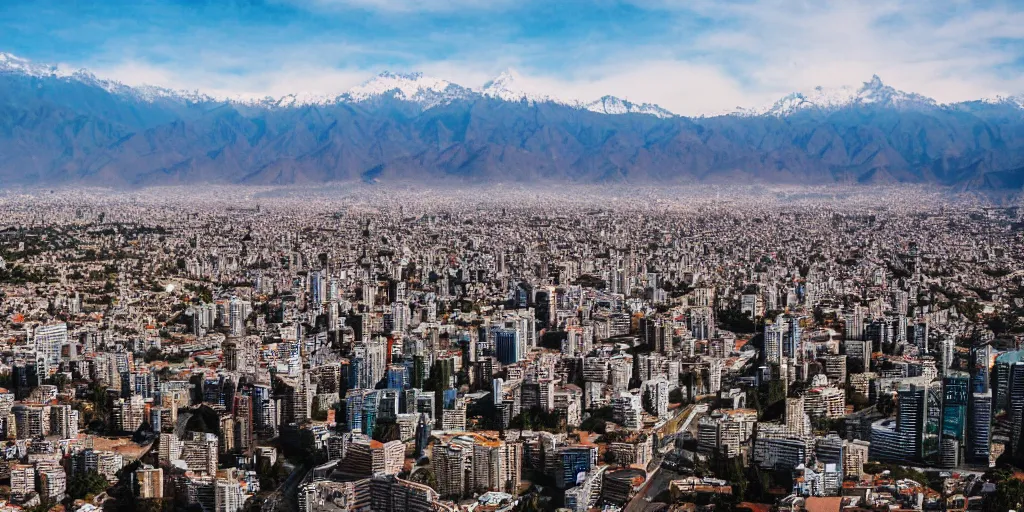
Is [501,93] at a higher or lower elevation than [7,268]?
higher

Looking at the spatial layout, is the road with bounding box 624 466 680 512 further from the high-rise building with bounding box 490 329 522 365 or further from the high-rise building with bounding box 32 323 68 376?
the high-rise building with bounding box 32 323 68 376

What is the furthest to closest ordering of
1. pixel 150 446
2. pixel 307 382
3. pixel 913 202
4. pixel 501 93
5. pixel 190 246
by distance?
1. pixel 501 93
2. pixel 913 202
3. pixel 190 246
4. pixel 307 382
5. pixel 150 446

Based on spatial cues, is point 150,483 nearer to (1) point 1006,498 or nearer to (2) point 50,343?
(2) point 50,343

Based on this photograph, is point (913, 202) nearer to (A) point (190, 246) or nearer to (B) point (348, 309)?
(A) point (190, 246)

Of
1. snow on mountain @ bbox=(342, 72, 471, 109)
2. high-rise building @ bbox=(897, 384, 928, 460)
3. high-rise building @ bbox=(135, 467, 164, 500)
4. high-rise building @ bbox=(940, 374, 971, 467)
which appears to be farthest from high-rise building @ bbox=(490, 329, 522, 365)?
snow on mountain @ bbox=(342, 72, 471, 109)

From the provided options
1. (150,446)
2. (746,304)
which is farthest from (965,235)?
(150,446)

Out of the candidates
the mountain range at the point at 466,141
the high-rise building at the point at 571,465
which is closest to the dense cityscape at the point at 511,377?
the high-rise building at the point at 571,465

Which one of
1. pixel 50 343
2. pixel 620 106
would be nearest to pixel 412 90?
pixel 620 106

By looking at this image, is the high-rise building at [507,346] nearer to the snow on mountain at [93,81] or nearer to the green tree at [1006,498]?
the green tree at [1006,498]
